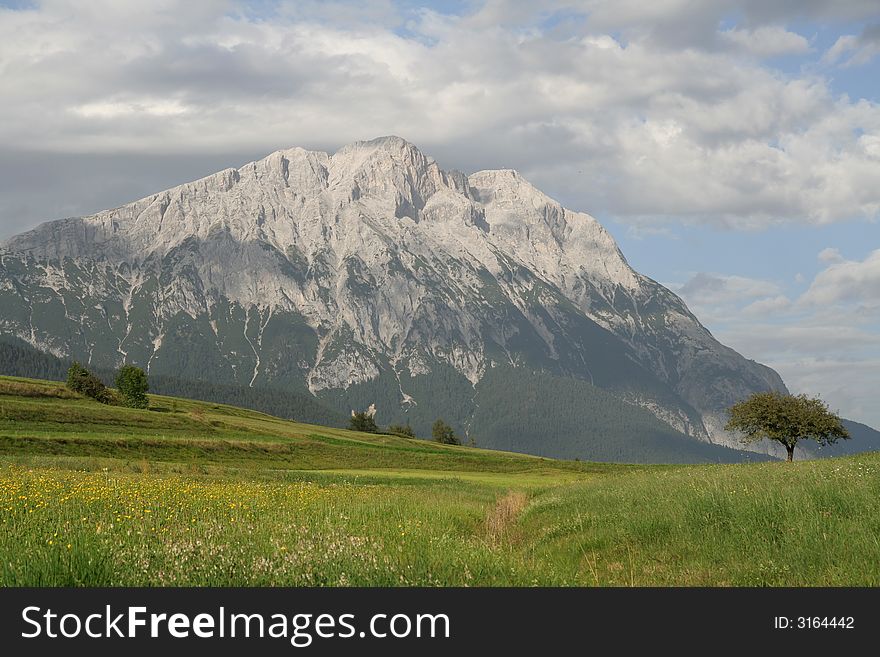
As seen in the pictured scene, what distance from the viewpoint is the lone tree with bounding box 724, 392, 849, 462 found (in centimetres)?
9044

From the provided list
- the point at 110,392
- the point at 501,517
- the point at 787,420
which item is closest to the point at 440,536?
the point at 501,517

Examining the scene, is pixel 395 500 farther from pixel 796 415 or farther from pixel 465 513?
pixel 796 415

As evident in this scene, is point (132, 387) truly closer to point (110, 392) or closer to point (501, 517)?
point (110, 392)

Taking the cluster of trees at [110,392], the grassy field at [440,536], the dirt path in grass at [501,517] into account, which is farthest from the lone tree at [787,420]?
the cluster of trees at [110,392]

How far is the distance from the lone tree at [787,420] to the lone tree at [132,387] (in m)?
111

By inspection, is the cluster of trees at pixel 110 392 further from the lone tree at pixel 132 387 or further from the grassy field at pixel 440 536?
the grassy field at pixel 440 536

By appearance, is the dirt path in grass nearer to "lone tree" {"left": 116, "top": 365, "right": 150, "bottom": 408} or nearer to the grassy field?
the grassy field

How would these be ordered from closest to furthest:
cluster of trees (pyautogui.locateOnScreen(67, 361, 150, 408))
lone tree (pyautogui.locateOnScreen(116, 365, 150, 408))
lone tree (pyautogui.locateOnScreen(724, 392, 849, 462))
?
lone tree (pyautogui.locateOnScreen(724, 392, 849, 462)) → cluster of trees (pyautogui.locateOnScreen(67, 361, 150, 408)) → lone tree (pyautogui.locateOnScreen(116, 365, 150, 408))

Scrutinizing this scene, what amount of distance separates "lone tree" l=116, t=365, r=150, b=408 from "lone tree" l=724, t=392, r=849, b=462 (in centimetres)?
11073

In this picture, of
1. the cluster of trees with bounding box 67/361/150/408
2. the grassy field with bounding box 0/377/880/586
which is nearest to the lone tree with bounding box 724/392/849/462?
the grassy field with bounding box 0/377/880/586

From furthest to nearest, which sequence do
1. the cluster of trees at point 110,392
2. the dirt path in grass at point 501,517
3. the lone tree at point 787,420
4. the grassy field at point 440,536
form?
1. the cluster of trees at point 110,392
2. the lone tree at point 787,420
3. the dirt path in grass at point 501,517
4. the grassy field at point 440,536

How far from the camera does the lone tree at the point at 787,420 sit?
297 feet

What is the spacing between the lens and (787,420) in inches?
3607

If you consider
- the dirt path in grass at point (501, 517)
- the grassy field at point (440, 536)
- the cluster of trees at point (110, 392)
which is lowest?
the dirt path in grass at point (501, 517)
